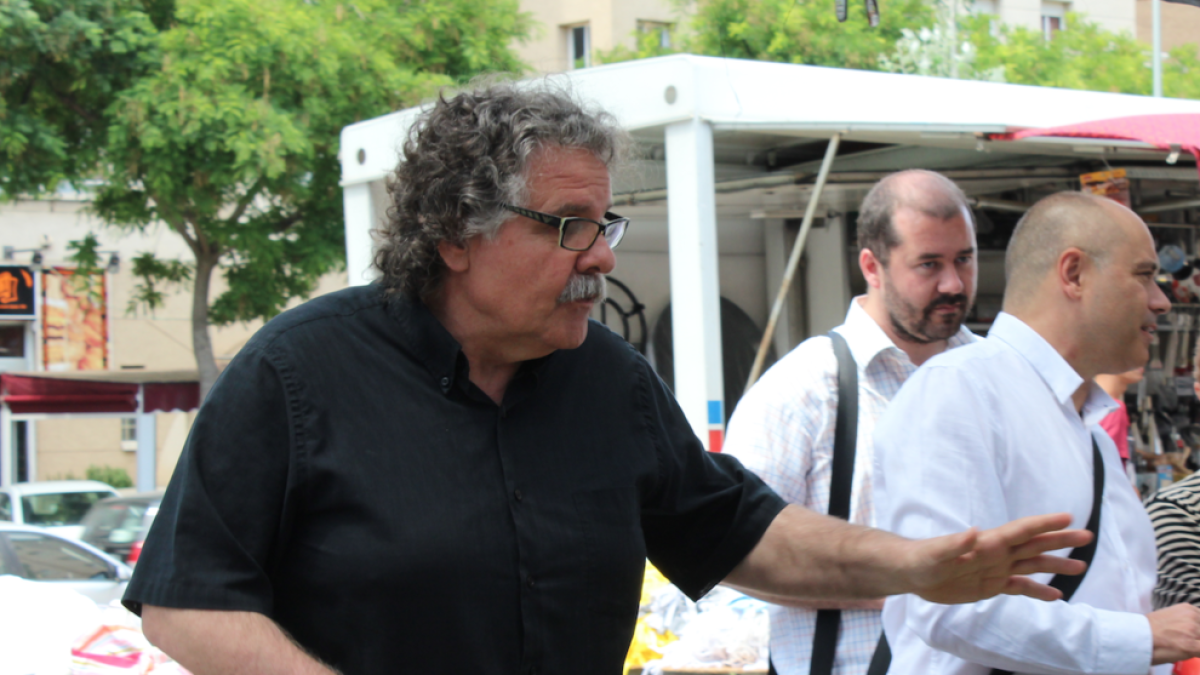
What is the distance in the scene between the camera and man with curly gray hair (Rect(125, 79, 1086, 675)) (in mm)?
1530

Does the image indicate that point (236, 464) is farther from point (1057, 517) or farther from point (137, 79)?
point (137, 79)

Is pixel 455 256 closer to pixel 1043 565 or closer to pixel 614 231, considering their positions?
pixel 614 231

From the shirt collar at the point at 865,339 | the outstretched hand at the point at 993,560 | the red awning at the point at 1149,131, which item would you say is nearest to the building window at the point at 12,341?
the red awning at the point at 1149,131

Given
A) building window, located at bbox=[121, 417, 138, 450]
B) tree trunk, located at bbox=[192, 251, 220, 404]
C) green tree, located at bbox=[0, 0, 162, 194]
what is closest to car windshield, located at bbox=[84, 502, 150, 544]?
tree trunk, located at bbox=[192, 251, 220, 404]

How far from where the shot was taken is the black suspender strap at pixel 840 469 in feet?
8.50

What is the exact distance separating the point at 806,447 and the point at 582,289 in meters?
1.09

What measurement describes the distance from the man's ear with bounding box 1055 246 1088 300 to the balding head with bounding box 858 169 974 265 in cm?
74

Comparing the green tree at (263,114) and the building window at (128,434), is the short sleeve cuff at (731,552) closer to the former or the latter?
the green tree at (263,114)

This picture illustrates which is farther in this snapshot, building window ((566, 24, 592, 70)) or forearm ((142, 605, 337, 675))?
building window ((566, 24, 592, 70))

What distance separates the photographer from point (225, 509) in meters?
1.51

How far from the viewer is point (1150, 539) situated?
222 centimetres

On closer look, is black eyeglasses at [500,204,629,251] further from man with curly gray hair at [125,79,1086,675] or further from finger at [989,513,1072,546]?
finger at [989,513,1072,546]

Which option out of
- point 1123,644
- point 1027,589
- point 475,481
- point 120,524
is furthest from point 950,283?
point 120,524

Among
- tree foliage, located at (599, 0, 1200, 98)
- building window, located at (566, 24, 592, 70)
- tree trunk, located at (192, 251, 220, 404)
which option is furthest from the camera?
building window, located at (566, 24, 592, 70)
